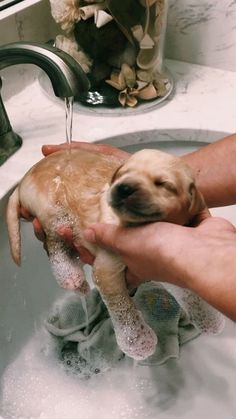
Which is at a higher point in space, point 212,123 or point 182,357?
point 212,123

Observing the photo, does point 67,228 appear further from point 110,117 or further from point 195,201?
point 110,117

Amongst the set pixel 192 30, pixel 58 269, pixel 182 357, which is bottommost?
pixel 182 357

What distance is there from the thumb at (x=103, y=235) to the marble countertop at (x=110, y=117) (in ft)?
0.75

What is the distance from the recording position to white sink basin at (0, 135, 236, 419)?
81cm

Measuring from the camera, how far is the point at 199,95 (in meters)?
1.00

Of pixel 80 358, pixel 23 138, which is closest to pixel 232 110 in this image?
pixel 23 138

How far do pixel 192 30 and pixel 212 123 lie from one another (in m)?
0.26

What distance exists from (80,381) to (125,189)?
474 mm

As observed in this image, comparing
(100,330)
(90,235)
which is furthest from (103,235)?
(100,330)

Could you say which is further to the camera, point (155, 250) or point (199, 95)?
point (199, 95)

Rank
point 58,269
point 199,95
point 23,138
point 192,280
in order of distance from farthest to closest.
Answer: point 199,95
point 23,138
point 58,269
point 192,280

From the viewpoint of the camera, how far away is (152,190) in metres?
0.54

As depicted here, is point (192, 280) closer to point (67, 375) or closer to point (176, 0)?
point (67, 375)

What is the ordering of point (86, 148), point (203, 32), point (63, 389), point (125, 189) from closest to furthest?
point (125, 189), point (86, 148), point (63, 389), point (203, 32)
